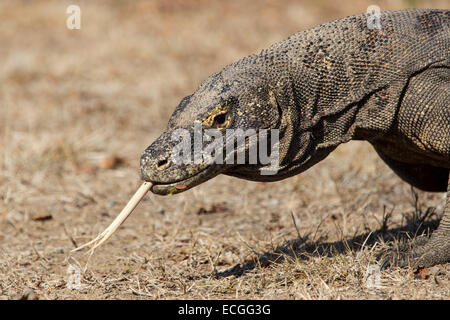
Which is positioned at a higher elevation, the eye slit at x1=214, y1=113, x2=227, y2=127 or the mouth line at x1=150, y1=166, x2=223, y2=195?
the eye slit at x1=214, y1=113, x2=227, y2=127

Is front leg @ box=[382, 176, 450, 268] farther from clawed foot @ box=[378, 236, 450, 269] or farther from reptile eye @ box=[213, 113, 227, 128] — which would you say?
reptile eye @ box=[213, 113, 227, 128]

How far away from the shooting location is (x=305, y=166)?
3.58 metres

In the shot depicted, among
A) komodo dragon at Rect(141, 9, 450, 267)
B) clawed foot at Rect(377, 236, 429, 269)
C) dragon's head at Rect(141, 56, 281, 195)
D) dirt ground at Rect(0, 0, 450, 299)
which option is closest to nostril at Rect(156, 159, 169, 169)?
dragon's head at Rect(141, 56, 281, 195)

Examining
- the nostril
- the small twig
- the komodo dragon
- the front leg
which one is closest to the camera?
the small twig

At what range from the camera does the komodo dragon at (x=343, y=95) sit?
334 cm

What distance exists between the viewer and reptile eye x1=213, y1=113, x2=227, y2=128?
3279 millimetres

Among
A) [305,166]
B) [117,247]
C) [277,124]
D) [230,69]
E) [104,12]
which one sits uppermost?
[104,12]

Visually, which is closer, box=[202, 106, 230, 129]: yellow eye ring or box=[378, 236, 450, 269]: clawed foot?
box=[202, 106, 230, 129]: yellow eye ring

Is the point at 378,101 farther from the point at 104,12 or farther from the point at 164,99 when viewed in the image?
the point at 104,12

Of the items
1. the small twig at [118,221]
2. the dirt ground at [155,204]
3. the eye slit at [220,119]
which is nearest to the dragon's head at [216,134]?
the eye slit at [220,119]

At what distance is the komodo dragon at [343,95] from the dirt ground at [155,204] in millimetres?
543

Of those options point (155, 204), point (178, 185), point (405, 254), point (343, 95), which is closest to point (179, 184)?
point (178, 185)

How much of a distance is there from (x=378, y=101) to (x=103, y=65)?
22.3ft

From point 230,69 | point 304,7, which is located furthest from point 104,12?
point 230,69
